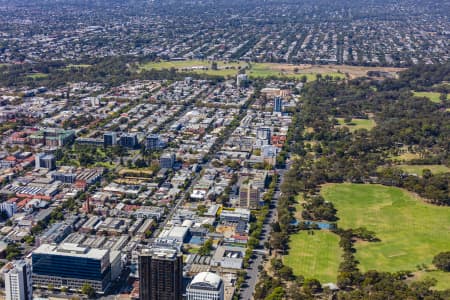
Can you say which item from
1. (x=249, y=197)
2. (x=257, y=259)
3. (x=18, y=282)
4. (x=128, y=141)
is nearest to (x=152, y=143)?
(x=128, y=141)

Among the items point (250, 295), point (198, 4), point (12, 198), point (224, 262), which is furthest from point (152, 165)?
point (198, 4)

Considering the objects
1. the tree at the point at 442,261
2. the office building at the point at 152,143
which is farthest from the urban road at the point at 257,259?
the office building at the point at 152,143

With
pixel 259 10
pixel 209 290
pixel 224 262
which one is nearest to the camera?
pixel 209 290

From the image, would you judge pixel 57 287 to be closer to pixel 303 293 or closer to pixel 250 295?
pixel 250 295

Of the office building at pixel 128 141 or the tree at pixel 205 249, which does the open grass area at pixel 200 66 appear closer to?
the office building at pixel 128 141

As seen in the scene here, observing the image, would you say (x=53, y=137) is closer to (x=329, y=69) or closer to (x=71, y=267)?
(x=71, y=267)
